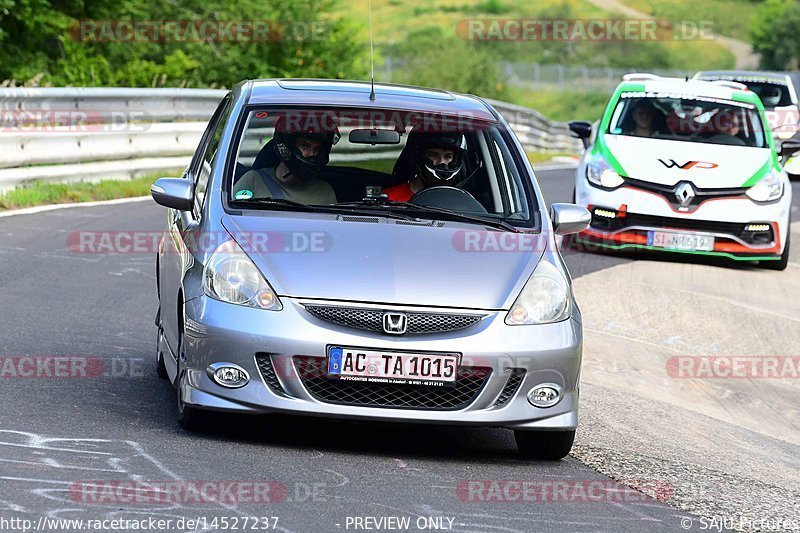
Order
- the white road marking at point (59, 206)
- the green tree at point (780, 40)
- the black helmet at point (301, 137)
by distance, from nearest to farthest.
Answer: the black helmet at point (301, 137), the white road marking at point (59, 206), the green tree at point (780, 40)

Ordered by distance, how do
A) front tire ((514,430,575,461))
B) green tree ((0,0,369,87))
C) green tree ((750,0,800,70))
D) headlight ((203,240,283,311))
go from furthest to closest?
1. green tree ((750,0,800,70))
2. green tree ((0,0,369,87))
3. front tire ((514,430,575,461))
4. headlight ((203,240,283,311))

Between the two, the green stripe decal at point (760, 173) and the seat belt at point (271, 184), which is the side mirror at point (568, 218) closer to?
the seat belt at point (271, 184)

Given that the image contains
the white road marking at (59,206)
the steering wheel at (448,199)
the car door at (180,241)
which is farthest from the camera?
the white road marking at (59,206)

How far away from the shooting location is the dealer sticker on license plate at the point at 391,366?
237 inches

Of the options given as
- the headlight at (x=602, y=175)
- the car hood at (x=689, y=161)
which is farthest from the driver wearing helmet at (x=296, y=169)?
the car hood at (x=689, y=161)

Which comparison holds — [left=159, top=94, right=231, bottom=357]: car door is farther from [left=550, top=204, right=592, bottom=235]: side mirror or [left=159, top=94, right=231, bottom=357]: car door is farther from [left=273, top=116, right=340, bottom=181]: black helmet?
[left=550, top=204, right=592, bottom=235]: side mirror

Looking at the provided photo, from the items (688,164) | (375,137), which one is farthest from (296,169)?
(688,164)

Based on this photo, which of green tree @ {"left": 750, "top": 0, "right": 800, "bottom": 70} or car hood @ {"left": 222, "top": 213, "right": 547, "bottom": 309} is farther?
green tree @ {"left": 750, "top": 0, "right": 800, "bottom": 70}

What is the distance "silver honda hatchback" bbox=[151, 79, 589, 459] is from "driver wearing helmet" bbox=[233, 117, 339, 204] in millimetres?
15

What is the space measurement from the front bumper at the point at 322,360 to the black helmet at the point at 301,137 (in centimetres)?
130

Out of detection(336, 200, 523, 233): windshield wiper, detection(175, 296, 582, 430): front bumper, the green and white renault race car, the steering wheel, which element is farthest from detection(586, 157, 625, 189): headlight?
detection(175, 296, 582, 430): front bumper

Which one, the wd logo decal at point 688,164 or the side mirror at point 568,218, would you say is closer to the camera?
the side mirror at point 568,218

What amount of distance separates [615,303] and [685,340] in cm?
88

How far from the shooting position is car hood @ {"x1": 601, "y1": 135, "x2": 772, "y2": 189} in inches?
554
